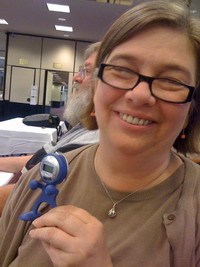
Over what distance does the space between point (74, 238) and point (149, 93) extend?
383 mm

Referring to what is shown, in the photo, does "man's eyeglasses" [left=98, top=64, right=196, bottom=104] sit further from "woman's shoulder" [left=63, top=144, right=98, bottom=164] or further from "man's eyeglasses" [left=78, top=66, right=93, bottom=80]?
"man's eyeglasses" [left=78, top=66, right=93, bottom=80]

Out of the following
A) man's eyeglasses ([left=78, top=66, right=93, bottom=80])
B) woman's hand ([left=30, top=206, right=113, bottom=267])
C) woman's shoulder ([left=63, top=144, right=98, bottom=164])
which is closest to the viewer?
woman's hand ([left=30, top=206, right=113, bottom=267])

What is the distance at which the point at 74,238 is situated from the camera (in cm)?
61

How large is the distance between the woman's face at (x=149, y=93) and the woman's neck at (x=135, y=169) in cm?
5

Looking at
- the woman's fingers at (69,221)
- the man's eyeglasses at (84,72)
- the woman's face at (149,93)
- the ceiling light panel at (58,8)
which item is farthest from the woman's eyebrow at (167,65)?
the ceiling light panel at (58,8)

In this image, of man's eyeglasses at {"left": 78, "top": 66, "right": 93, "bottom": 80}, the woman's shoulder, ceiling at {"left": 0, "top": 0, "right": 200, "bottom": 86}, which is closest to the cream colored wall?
ceiling at {"left": 0, "top": 0, "right": 200, "bottom": 86}

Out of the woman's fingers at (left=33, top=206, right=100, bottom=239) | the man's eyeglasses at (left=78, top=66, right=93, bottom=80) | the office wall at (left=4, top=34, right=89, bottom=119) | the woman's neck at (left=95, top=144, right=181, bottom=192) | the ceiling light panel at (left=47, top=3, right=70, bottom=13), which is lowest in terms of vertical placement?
the woman's fingers at (left=33, top=206, right=100, bottom=239)

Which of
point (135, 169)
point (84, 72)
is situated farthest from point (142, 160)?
point (84, 72)

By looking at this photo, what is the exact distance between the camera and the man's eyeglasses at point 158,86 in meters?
0.75

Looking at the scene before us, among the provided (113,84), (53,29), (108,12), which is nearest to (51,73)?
(53,29)

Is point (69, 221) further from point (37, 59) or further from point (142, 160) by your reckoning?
point (37, 59)

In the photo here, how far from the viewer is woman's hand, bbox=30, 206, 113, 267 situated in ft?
2.01

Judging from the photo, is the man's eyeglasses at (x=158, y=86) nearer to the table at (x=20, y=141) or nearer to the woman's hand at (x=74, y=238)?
the woman's hand at (x=74, y=238)

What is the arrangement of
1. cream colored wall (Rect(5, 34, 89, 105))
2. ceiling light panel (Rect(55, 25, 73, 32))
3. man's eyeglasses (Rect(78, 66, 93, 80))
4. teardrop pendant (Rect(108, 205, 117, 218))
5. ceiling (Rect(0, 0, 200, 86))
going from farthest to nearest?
cream colored wall (Rect(5, 34, 89, 105))
ceiling light panel (Rect(55, 25, 73, 32))
ceiling (Rect(0, 0, 200, 86))
man's eyeglasses (Rect(78, 66, 93, 80))
teardrop pendant (Rect(108, 205, 117, 218))
